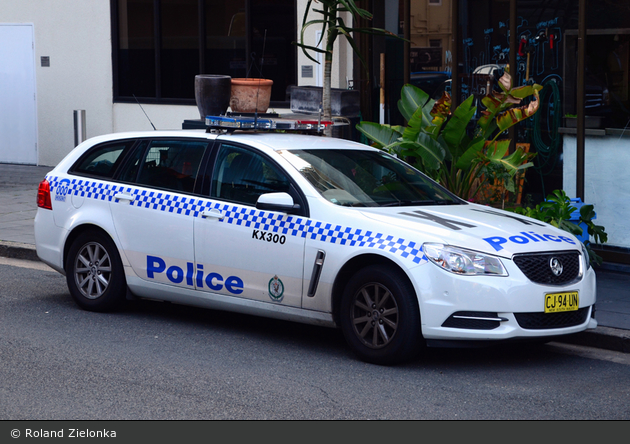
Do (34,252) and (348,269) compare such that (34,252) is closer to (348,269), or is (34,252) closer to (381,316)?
(348,269)

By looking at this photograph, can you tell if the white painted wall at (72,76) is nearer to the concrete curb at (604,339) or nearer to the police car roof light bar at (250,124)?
the police car roof light bar at (250,124)

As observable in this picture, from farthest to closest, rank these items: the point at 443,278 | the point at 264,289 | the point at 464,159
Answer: the point at 464,159
the point at 264,289
the point at 443,278

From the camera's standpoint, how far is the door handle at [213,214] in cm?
685

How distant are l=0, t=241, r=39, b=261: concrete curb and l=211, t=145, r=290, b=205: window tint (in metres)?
4.19

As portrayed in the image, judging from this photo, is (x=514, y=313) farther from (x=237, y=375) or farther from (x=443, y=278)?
(x=237, y=375)

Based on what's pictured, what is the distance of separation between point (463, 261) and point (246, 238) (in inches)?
66.6

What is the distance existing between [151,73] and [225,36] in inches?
74.8

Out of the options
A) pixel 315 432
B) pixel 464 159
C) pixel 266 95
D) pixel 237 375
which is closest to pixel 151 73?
pixel 266 95

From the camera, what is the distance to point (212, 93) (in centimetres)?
1059

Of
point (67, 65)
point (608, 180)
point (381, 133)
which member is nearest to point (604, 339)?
point (381, 133)

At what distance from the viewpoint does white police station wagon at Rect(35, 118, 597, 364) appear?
19.5 ft

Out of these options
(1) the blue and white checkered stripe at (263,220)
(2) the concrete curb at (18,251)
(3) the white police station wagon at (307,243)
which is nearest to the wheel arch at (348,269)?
(3) the white police station wagon at (307,243)

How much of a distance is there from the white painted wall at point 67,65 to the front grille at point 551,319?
1229cm

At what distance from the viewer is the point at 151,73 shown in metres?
16.4
